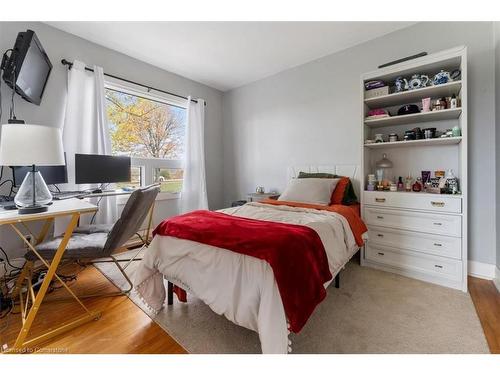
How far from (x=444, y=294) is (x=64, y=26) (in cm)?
440

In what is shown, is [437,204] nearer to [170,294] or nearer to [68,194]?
[170,294]

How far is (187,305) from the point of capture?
1.69m

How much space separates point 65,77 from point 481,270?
4.63m

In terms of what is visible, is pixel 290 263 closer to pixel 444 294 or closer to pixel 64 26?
pixel 444 294

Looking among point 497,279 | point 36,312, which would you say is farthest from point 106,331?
point 497,279

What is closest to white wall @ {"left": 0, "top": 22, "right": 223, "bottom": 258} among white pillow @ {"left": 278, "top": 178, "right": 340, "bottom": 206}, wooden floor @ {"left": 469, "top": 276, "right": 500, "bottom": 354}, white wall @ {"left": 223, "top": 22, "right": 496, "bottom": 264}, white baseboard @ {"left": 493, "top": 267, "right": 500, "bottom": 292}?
white wall @ {"left": 223, "top": 22, "right": 496, "bottom": 264}

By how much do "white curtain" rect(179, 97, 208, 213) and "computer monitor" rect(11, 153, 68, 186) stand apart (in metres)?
1.57

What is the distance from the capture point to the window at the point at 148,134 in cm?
302

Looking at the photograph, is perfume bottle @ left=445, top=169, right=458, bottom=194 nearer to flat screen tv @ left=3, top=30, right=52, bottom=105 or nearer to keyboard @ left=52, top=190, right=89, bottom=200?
keyboard @ left=52, top=190, right=89, bottom=200

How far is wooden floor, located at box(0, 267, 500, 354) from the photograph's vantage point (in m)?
1.27

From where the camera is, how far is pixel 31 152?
132 cm

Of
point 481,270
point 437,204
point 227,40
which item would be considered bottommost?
point 481,270

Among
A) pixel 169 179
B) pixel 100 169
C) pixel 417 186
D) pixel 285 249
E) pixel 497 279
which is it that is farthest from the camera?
pixel 169 179
